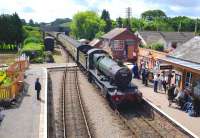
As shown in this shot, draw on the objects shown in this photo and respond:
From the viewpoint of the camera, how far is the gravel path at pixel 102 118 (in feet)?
53.4

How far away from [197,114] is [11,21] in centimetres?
4980

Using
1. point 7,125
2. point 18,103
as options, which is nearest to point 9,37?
point 18,103

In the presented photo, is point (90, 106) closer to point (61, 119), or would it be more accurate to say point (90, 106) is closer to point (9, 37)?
point (61, 119)

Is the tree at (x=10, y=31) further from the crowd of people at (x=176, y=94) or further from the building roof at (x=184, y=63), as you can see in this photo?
the building roof at (x=184, y=63)

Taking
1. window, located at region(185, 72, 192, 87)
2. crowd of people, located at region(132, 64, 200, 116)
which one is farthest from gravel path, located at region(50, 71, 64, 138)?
window, located at region(185, 72, 192, 87)

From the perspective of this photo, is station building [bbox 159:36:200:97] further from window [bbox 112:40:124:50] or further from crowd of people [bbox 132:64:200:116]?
window [bbox 112:40:124:50]

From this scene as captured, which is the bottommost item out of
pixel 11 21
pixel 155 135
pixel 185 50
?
pixel 155 135

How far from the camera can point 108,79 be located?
2231 cm

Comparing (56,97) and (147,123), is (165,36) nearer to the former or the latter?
(56,97)

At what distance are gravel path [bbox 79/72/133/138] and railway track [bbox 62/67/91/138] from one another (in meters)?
0.44

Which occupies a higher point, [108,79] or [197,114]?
[108,79]

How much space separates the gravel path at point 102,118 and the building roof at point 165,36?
1216 inches

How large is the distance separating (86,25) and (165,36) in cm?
3695

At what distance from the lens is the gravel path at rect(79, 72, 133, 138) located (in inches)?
640
